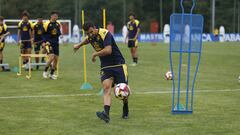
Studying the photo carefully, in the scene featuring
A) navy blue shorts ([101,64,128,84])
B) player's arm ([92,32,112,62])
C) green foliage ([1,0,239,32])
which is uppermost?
green foliage ([1,0,239,32])

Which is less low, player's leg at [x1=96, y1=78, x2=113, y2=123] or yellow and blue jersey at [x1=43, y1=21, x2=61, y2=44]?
yellow and blue jersey at [x1=43, y1=21, x2=61, y2=44]

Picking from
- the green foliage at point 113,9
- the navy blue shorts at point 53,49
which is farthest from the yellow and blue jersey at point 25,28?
the green foliage at point 113,9

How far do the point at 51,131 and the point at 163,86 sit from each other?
6644mm

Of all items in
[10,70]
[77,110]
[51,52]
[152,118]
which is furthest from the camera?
[10,70]

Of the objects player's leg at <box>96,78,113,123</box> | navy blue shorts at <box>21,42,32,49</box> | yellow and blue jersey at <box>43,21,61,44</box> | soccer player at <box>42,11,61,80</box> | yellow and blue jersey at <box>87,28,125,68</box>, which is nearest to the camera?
player's leg at <box>96,78,113,123</box>

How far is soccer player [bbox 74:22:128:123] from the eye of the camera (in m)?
9.34

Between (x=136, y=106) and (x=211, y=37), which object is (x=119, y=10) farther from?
(x=136, y=106)

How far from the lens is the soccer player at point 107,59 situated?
9336mm

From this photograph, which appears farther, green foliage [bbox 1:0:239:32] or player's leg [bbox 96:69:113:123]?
green foliage [bbox 1:0:239:32]

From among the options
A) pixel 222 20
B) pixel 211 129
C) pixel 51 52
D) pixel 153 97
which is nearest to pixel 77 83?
pixel 51 52

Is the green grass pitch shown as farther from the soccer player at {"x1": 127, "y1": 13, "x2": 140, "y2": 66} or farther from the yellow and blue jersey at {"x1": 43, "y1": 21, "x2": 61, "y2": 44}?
the soccer player at {"x1": 127, "y1": 13, "x2": 140, "y2": 66}

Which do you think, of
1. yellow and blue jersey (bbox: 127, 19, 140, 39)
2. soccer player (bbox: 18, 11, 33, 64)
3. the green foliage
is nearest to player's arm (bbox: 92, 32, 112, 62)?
soccer player (bbox: 18, 11, 33, 64)

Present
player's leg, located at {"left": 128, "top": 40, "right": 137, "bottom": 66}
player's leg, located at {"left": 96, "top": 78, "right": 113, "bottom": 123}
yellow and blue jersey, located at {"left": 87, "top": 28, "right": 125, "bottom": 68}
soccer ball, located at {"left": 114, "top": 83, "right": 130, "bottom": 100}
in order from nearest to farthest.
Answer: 1. player's leg, located at {"left": 96, "top": 78, "right": 113, "bottom": 123}
2. soccer ball, located at {"left": 114, "top": 83, "right": 130, "bottom": 100}
3. yellow and blue jersey, located at {"left": 87, "top": 28, "right": 125, "bottom": 68}
4. player's leg, located at {"left": 128, "top": 40, "right": 137, "bottom": 66}

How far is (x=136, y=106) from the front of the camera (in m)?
11.1
